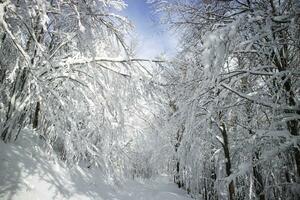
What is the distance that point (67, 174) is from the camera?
24.8 ft

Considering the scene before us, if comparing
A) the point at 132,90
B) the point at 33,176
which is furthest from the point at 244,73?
the point at 33,176

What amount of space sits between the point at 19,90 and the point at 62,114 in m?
1.08

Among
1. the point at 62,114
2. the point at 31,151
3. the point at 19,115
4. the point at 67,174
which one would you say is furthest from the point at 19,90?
the point at 67,174

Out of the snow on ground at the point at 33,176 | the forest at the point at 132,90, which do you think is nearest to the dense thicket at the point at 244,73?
the forest at the point at 132,90

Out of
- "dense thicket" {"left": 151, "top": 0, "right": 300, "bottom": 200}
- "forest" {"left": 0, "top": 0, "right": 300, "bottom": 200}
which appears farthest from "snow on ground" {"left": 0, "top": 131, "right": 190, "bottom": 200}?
"dense thicket" {"left": 151, "top": 0, "right": 300, "bottom": 200}

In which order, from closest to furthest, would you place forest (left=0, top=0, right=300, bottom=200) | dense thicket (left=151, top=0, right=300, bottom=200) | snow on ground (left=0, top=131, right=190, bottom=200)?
dense thicket (left=151, top=0, right=300, bottom=200) < forest (left=0, top=0, right=300, bottom=200) < snow on ground (left=0, top=131, right=190, bottom=200)

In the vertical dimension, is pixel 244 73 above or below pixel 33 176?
above

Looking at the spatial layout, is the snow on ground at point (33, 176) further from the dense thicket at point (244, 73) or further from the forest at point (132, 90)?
the dense thicket at point (244, 73)

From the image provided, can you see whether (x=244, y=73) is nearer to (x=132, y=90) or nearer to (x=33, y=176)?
(x=132, y=90)

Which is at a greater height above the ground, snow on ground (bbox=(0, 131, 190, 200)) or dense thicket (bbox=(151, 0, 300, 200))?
dense thicket (bbox=(151, 0, 300, 200))

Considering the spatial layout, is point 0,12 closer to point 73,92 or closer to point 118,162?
point 73,92

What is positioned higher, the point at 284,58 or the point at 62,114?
the point at 284,58

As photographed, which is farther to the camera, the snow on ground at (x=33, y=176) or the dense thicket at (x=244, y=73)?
the snow on ground at (x=33, y=176)

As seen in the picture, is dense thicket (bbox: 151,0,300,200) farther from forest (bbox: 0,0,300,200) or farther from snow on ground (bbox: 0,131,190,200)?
snow on ground (bbox: 0,131,190,200)
